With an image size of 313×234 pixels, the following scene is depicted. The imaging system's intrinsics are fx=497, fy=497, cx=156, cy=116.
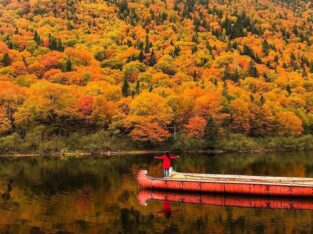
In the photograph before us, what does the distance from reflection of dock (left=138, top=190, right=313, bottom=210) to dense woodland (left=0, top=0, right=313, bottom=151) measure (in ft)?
184

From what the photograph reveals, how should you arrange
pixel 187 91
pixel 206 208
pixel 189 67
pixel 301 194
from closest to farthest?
pixel 206 208 < pixel 301 194 < pixel 187 91 < pixel 189 67

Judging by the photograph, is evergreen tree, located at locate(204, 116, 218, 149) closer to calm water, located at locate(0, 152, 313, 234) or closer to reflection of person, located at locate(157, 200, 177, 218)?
calm water, located at locate(0, 152, 313, 234)

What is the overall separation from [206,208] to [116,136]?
6926 centimetres

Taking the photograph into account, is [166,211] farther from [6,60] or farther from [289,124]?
[6,60]

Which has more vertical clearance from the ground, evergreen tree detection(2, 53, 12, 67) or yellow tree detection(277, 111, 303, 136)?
evergreen tree detection(2, 53, 12, 67)

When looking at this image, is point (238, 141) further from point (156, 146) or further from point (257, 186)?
point (257, 186)

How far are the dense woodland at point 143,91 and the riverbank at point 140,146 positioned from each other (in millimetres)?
320

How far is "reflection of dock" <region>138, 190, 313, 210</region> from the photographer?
39509 mm

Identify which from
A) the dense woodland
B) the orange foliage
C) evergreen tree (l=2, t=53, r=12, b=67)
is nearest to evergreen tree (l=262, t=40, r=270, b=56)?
the dense woodland

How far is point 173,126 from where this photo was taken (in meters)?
115

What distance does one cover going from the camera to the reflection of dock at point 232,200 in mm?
39509

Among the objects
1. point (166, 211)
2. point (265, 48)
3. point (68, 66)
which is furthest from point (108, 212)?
point (265, 48)

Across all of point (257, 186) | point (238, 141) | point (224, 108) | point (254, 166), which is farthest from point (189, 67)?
point (257, 186)

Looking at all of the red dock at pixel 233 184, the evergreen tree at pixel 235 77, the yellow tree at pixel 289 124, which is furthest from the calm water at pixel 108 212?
the evergreen tree at pixel 235 77
